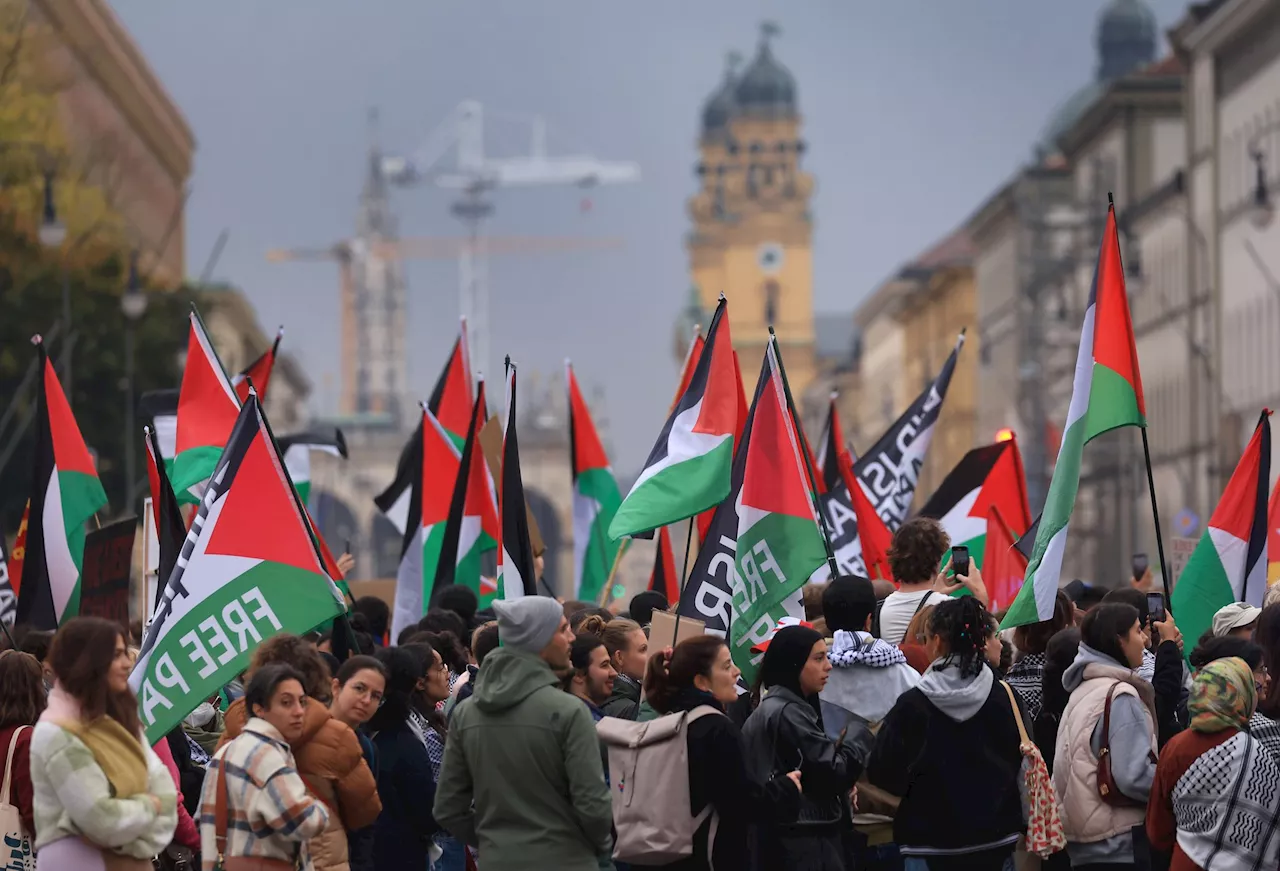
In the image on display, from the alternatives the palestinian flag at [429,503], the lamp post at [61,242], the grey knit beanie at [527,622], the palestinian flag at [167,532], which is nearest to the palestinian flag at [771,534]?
the grey knit beanie at [527,622]

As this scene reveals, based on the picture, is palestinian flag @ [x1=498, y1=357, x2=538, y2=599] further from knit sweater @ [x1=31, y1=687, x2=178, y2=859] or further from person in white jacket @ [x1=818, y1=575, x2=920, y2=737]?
knit sweater @ [x1=31, y1=687, x2=178, y2=859]

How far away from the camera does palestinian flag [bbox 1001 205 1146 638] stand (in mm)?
11258

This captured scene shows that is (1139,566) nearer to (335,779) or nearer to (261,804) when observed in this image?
(335,779)

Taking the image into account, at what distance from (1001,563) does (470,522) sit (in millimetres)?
3097

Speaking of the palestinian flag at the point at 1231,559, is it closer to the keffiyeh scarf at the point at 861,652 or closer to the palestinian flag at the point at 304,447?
the keffiyeh scarf at the point at 861,652

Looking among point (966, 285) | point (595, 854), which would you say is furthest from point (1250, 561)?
point (966, 285)

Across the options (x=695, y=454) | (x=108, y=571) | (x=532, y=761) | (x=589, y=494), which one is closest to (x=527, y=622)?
(x=532, y=761)

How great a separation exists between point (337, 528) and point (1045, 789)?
14738cm

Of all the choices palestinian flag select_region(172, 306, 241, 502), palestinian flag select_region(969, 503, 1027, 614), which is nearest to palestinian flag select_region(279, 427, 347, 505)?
palestinian flag select_region(172, 306, 241, 502)

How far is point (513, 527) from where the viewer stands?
12.2m

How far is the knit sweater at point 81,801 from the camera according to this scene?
8484 millimetres

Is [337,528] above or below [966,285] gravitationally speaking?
below

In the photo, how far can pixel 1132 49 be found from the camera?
110 metres

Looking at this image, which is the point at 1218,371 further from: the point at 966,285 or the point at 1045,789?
the point at 1045,789
